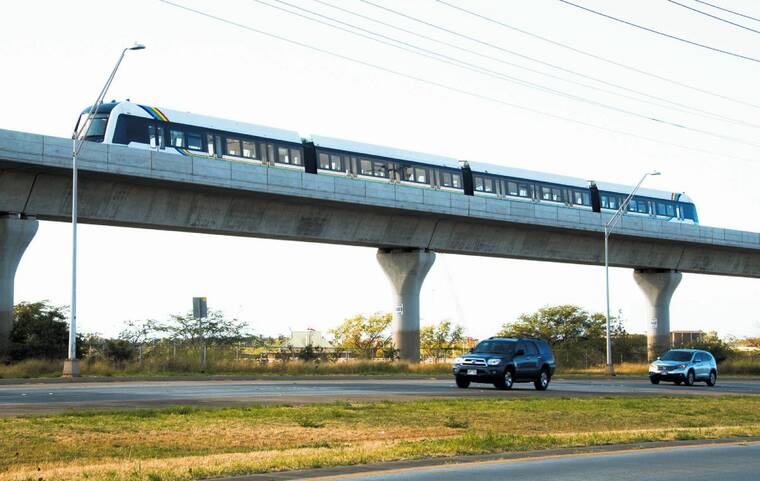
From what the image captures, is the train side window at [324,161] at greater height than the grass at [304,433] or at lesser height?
greater

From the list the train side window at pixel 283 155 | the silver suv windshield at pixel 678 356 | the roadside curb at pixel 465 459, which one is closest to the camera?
the roadside curb at pixel 465 459

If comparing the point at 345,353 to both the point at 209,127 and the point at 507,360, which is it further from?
the point at 507,360

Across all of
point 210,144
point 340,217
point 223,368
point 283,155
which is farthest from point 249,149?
point 223,368

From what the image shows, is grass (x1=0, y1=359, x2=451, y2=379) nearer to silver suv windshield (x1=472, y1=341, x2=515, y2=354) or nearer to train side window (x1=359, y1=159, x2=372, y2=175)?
train side window (x1=359, y1=159, x2=372, y2=175)

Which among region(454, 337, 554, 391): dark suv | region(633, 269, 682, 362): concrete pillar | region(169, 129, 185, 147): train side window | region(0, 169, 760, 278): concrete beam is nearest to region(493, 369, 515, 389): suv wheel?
region(454, 337, 554, 391): dark suv

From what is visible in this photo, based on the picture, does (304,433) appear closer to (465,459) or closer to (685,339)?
(465,459)

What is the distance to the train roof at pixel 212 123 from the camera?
151ft

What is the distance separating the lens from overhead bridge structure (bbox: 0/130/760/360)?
4316 centimetres

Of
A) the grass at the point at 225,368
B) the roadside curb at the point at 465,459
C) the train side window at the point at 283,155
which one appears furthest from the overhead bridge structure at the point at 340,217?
the roadside curb at the point at 465,459

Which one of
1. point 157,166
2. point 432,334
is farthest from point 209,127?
point 432,334

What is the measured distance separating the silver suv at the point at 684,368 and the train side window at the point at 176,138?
21.6 m

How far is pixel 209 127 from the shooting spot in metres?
48.7

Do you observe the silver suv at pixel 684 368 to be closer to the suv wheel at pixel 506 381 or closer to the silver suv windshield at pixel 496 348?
the silver suv windshield at pixel 496 348

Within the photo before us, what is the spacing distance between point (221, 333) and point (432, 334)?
4846 cm
